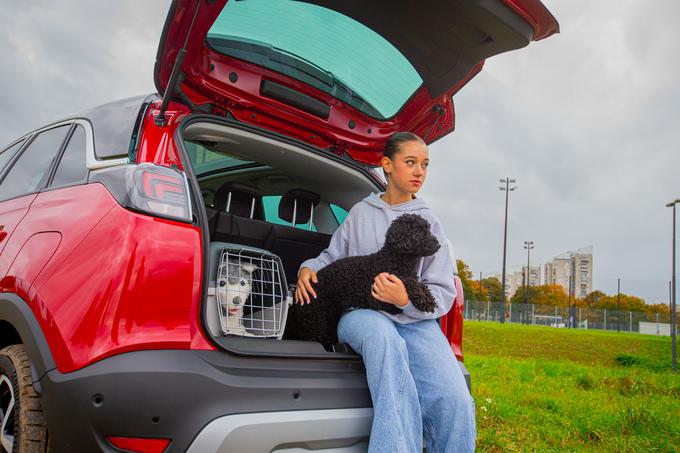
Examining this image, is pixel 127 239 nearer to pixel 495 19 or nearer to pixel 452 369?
pixel 452 369

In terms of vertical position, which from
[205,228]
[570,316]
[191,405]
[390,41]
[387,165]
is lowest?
[570,316]

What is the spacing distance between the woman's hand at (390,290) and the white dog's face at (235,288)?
0.61 metres

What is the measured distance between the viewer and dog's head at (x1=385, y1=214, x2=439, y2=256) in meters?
2.06

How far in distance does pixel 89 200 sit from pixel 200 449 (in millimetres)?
899

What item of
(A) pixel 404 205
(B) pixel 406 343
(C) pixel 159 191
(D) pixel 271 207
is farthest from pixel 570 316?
(C) pixel 159 191

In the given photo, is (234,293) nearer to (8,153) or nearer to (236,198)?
(236,198)

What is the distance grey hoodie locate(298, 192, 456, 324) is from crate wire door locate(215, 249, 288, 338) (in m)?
0.18

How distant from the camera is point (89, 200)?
1.70 metres

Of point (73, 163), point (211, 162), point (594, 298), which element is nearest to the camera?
point (73, 163)

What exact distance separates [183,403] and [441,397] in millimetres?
964

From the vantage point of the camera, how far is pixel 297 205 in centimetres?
350

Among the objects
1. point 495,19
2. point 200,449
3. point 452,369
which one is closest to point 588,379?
point 452,369

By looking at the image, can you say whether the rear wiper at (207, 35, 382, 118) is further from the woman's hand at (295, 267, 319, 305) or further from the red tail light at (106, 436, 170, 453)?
the red tail light at (106, 436, 170, 453)

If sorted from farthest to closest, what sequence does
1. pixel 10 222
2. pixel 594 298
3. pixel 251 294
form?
pixel 594 298, pixel 251 294, pixel 10 222
